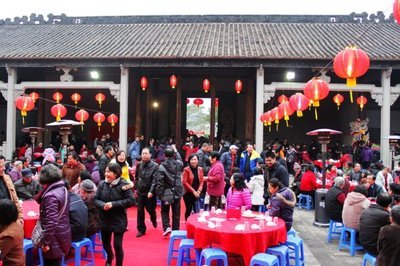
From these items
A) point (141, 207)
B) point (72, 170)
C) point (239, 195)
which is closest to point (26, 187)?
point (72, 170)

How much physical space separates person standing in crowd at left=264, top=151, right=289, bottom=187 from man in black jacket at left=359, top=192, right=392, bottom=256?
2205mm

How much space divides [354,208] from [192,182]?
2729 millimetres

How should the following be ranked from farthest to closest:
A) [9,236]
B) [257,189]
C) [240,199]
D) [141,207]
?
[257,189], [141,207], [240,199], [9,236]

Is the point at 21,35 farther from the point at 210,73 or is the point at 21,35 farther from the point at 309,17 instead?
the point at 309,17

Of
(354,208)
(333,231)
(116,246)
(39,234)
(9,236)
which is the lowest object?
(333,231)

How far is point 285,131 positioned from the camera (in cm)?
1917

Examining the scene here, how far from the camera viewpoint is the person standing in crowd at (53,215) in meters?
3.80

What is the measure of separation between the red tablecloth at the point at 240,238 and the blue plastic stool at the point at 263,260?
11 cm

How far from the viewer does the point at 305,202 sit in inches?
400

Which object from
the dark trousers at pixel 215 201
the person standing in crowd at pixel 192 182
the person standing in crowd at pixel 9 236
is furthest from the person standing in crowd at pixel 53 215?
the dark trousers at pixel 215 201

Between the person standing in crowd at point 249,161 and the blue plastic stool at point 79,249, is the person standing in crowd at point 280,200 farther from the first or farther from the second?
the person standing in crowd at point 249,161

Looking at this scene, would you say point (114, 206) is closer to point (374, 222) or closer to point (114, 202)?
point (114, 202)

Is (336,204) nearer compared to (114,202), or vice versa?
(114,202)

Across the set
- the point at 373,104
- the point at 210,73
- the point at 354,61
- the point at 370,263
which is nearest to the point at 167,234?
the point at 370,263
